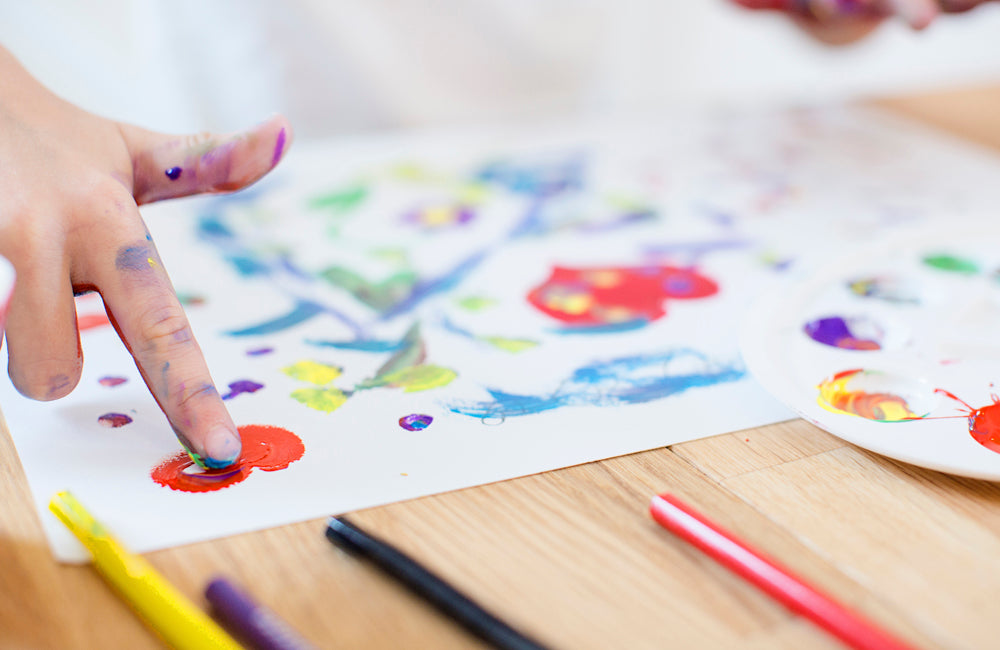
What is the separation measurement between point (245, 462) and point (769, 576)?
234 mm

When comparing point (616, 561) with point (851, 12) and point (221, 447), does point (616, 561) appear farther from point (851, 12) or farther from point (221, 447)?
point (851, 12)

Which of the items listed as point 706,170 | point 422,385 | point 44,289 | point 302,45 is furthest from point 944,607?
point 302,45

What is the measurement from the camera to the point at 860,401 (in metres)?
0.43

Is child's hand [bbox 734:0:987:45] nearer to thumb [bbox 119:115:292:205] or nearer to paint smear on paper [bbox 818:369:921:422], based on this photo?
paint smear on paper [bbox 818:369:921:422]

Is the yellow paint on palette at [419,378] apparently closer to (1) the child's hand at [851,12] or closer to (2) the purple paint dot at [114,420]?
(2) the purple paint dot at [114,420]

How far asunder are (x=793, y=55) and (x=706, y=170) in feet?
3.31

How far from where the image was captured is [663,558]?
0.35 meters

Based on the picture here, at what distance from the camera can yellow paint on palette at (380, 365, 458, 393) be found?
472mm

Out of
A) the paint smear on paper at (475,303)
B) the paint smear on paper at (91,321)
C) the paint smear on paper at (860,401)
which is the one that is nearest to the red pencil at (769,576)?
the paint smear on paper at (860,401)

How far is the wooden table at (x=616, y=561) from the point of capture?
12.4 inches

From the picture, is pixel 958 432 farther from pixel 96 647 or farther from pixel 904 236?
pixel 96 647

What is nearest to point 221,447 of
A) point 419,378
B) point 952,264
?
point 419,378

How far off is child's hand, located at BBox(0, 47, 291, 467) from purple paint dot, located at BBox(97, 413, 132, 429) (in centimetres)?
3

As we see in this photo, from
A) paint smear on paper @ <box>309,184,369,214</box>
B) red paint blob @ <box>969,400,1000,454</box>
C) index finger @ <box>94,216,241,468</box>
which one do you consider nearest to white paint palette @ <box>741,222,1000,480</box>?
red paint blob @ <box>969,400,1000,454</box>
